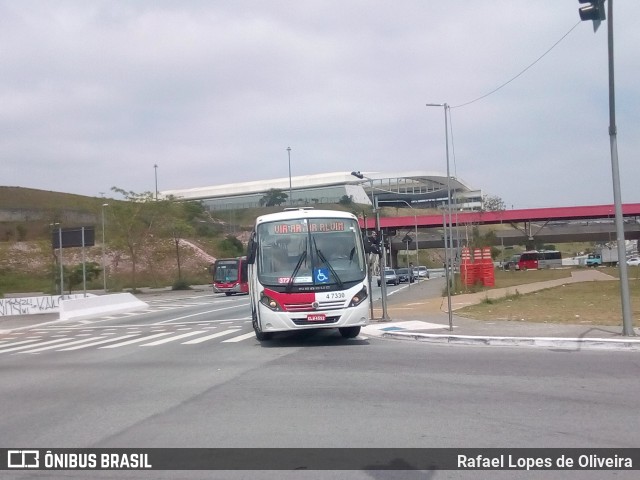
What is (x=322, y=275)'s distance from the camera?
16781mm

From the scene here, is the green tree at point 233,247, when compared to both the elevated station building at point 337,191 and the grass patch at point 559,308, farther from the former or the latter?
the grass patch at point 559,308

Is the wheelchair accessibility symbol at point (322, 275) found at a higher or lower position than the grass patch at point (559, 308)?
higher

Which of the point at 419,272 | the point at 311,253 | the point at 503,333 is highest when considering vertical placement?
the point at 311,253

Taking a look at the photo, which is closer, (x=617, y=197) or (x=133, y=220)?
(x=617, y=197)

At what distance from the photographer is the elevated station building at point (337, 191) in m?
79.6

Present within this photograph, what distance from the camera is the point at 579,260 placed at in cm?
10844

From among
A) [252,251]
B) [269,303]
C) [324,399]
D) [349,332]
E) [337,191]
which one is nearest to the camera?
[324,399]

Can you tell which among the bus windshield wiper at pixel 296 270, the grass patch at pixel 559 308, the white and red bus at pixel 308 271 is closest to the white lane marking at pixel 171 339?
the white and red bus at pixel 308 271

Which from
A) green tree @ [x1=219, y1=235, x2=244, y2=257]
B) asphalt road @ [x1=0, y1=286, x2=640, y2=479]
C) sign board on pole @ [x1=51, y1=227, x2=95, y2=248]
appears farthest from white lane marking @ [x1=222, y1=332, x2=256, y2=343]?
green tree @ [x1=219, y1=235, x2=244, y2=257]

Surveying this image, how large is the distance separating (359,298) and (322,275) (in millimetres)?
1041

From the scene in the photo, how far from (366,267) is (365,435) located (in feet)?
31.5

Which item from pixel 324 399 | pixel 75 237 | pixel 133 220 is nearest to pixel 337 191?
pixel 133 220

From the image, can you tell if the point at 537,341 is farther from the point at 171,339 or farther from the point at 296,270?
Result: the point at 171,339

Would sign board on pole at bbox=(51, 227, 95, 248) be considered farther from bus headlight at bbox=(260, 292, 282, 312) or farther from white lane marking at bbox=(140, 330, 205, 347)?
bus headlight at bbox=(260, 292, 282, 312)
